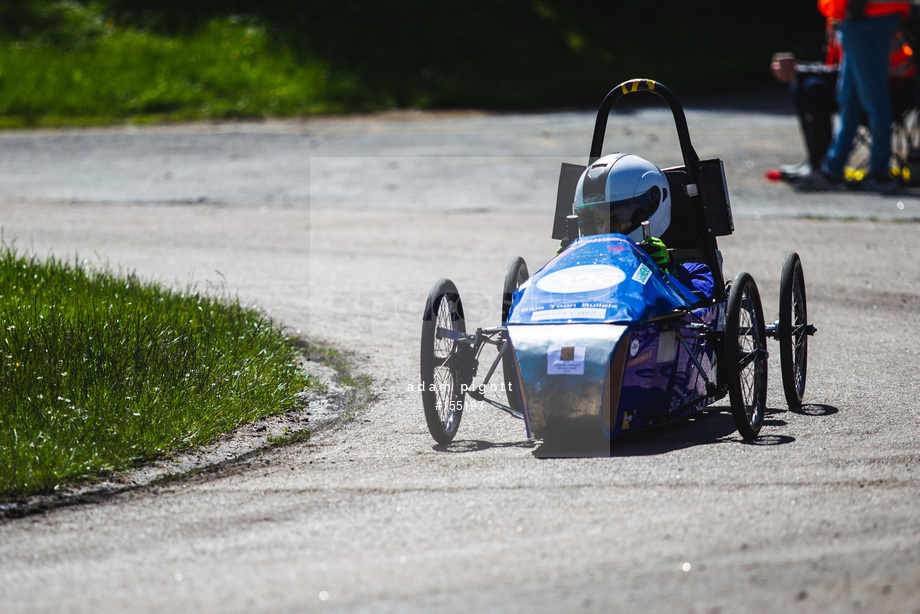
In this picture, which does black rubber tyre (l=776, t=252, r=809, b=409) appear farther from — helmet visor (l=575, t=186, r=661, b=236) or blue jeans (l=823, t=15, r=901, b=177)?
blue jeans (l=823, t=15, r=901, b=177)

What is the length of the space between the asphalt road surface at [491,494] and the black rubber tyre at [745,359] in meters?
0.13

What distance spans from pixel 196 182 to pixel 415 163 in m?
3.07

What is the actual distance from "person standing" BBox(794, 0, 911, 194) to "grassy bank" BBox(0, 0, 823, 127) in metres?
6.72

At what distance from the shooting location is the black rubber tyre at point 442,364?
542 cm

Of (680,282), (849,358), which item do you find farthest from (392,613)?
(849,358)

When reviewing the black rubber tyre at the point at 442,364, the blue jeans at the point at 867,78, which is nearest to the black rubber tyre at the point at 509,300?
the black rubber tyre at the point at 442,364

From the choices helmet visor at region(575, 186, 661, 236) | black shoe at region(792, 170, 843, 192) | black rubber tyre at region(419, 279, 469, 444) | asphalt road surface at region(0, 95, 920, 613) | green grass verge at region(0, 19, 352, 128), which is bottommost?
asphalt road surface at region(0, 95, 920, 613)

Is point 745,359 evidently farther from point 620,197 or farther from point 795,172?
point 795,172

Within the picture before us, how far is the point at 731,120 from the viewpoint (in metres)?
17.5

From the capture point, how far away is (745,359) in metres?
5.61

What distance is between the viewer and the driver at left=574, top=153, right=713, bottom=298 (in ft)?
19.9

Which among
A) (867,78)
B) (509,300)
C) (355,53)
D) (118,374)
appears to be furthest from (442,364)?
(355,53)

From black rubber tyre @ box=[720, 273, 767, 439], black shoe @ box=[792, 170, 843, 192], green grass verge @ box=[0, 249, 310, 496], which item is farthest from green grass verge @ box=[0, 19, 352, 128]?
black rubber tyre @ box=[720, 273, 767, 439]

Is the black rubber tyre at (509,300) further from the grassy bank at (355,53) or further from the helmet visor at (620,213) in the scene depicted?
the grassy bank at (355,53)
